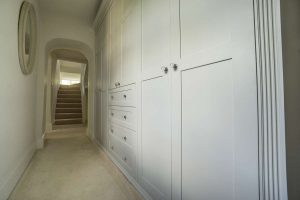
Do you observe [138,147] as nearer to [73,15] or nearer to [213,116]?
[213,116]

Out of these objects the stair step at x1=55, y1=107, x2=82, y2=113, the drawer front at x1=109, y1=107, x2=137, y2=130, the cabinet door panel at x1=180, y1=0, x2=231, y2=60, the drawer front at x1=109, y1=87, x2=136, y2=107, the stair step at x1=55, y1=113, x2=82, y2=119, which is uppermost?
the cabinet door panel at x1=180, y1=0, x2=231, y2=60

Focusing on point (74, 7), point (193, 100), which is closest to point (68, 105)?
point (74, 7)

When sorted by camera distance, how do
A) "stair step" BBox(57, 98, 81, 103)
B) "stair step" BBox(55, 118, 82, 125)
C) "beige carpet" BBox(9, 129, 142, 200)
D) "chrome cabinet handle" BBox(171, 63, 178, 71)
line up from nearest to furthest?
"chrome cabinet handle" BBox(171, 63, 178, 71) < "beige carpet" BBox(9, 129, 142, 200) < "stair step" BBox(55, 118, 82, 125) < "stair step" BBox(57, 98, 81, 103)

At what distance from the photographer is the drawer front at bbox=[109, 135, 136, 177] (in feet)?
5.08

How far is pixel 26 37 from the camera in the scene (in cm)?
192

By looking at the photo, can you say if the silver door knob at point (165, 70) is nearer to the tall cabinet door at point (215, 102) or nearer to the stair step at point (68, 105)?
the tall cabinet door at point (215, 102)

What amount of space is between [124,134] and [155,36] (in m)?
1.09

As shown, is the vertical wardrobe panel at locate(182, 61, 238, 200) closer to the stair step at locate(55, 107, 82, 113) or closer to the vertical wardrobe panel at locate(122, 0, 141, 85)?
the vertical wardrobe panel at locate(122, 0, 141, 85)

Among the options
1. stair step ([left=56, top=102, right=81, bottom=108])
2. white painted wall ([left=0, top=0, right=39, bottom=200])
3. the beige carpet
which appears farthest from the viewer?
stair step ([left=56, top=102, right=81, bottom=108])

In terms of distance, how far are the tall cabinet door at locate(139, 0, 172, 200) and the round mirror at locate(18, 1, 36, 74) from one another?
4.27 ft

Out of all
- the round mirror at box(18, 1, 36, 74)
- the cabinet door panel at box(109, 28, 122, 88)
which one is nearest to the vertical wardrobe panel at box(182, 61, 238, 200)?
the cabinet door panel at box(109, 28, 122, 88)

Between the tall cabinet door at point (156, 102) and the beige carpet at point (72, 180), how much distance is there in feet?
1.15

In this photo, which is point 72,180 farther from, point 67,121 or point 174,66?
point 67,121

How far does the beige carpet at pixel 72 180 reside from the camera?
138cm
